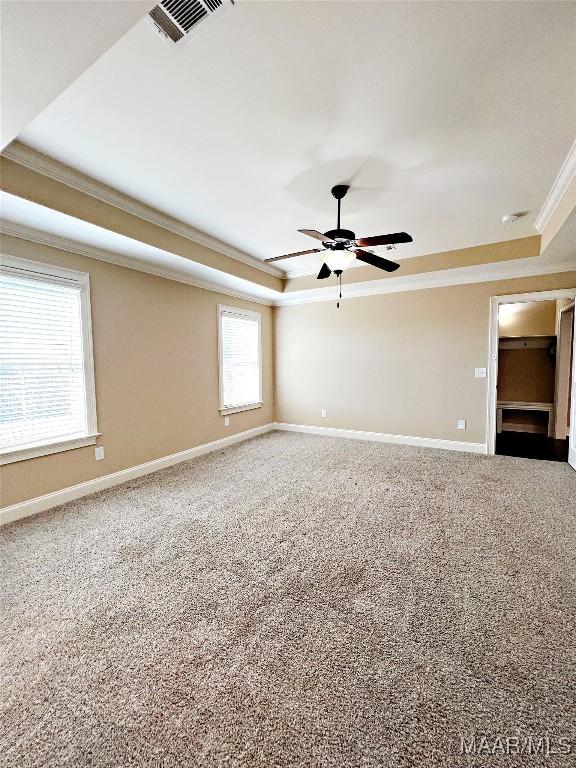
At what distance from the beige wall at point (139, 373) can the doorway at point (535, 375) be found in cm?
470

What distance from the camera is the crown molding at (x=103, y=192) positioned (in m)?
2.38

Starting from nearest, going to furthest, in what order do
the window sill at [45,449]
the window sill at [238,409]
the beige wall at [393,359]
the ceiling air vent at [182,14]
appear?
the ceiling air vent at [182,14] → the window sill at [45,449] → the beige wall at [393,359] → the window sill at [238,409]

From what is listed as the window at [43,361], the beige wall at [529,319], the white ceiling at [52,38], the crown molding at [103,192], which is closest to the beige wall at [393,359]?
Answer: the beige wall at [529,319]

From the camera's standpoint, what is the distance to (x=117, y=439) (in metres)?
3.70

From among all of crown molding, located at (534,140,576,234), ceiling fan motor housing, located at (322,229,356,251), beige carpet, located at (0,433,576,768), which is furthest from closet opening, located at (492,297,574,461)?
ceiling fan motor housing, located at (322,229,356,251)

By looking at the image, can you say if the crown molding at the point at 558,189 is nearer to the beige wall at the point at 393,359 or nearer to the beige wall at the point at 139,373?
the beige wall at the point at 393,359

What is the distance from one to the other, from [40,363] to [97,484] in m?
1.35

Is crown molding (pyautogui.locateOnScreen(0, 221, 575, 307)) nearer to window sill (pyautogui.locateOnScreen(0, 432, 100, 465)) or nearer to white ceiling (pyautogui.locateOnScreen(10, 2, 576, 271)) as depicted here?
white ceiling (pyautogui.locateOnScreen(10, 2, 576, 271))

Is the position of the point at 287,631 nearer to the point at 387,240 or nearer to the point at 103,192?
the point at 387,240

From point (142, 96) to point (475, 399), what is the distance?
490 cm

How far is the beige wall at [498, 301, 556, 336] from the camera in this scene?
20.2 feet

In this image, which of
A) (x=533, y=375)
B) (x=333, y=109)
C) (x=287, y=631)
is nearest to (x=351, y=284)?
(x=333, y=109)

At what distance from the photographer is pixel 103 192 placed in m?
2.90

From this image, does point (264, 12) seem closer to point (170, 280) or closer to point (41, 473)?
point (170, 280)
